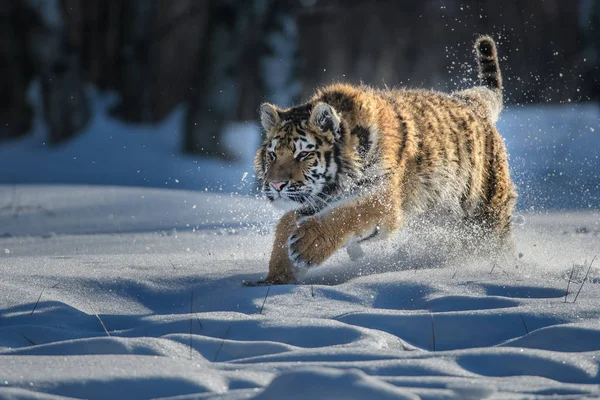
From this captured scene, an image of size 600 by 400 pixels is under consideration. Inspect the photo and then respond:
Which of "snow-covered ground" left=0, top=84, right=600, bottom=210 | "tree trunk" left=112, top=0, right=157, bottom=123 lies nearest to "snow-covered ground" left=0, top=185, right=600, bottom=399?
"snow-covered ground" left=0, top=84, right=600, bottom=210

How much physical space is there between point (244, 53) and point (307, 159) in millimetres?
10039

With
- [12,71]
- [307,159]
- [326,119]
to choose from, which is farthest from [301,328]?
[12,71]

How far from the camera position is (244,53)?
14.2 meters

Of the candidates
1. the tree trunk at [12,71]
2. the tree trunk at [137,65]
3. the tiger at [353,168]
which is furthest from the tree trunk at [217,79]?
the tiger at [353,168]

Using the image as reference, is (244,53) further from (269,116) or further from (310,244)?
(310,244)

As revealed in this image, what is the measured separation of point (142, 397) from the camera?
7.50 feet

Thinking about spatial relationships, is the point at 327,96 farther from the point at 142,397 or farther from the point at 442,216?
the point at 142,397

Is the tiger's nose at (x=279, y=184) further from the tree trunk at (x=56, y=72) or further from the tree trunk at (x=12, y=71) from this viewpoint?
the tree trunk at (x=12, y=71)

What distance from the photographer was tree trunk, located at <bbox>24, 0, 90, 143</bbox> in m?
13.2

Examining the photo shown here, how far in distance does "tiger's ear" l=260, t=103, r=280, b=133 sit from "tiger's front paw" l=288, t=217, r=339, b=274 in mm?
727

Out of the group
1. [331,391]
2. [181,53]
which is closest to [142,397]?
[331,391]

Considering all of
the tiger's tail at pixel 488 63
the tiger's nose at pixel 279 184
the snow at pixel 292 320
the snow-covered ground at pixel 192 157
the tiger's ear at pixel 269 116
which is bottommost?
the snow-covered ground at pixel 192 157

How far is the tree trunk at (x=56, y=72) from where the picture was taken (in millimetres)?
13242

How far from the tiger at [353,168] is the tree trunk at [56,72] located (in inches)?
371
